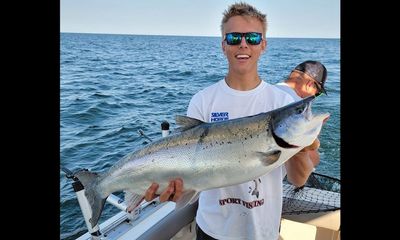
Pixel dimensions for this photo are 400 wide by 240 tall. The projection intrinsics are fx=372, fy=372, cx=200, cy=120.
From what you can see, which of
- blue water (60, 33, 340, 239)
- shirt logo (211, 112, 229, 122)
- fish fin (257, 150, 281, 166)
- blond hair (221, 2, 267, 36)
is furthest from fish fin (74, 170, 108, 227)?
blue water (60, 33, 340, 239)

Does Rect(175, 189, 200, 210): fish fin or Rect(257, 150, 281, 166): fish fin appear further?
Rect(175, 189, 200, 210): fish fin

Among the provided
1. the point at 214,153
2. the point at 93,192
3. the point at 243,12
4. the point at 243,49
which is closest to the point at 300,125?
the point at 214,153

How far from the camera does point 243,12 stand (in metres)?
2.49

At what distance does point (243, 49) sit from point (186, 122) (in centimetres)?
61

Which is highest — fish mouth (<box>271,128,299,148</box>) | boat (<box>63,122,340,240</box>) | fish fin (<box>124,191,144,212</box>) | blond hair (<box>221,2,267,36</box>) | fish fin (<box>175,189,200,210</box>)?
blond hair (<box>221,2,267,36</box>)

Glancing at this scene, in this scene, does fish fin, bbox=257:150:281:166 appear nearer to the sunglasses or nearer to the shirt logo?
the shirt logo

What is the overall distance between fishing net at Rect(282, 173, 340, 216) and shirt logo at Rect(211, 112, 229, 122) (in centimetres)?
201

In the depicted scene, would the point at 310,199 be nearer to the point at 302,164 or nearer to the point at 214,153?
the point at 302,164

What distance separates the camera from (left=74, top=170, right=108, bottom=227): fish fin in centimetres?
260

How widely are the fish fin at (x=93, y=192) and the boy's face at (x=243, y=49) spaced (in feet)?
4.10

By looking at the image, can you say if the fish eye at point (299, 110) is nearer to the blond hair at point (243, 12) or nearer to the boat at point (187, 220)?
the blond hair at point (243, 12)
